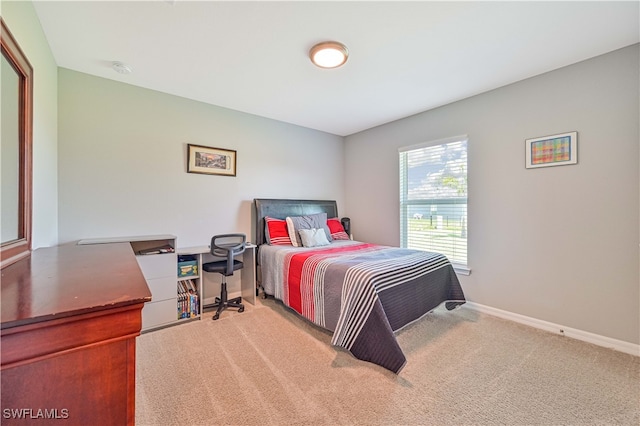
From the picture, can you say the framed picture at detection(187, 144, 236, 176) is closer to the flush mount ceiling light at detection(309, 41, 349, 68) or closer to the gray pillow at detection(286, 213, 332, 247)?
the gray pillow at detection(286, 213, 332, 247)

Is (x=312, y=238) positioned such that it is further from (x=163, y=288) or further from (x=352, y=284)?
(x=163, y=288)

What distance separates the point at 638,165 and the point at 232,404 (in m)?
3.53

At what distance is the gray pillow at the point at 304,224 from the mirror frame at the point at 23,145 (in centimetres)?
238

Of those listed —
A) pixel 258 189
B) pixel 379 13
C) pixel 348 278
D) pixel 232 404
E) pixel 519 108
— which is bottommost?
pixel 232 404

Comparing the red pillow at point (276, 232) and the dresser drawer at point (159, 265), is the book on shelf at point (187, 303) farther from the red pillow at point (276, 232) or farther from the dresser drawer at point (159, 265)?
the red pillow at point (276, 232)

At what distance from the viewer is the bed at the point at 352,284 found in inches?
77.8

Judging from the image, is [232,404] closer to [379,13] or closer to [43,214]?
[43,214]

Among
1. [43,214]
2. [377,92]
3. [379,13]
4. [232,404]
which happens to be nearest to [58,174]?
[43,214]

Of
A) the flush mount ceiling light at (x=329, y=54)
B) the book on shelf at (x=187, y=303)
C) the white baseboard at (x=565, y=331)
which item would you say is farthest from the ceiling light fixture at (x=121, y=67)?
the white baseboard at (x=565, y=331)

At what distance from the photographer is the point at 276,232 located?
354 cm

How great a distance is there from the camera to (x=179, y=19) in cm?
184

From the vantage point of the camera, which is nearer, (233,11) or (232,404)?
(232,404)

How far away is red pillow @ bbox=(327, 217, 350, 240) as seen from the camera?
407 centimetres

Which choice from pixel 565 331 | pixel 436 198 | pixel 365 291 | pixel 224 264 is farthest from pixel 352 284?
pixel 565 331
